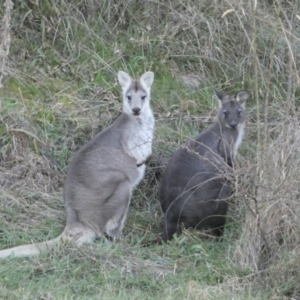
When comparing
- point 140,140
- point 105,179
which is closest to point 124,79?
point 140,140

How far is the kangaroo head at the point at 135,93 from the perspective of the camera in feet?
28.1

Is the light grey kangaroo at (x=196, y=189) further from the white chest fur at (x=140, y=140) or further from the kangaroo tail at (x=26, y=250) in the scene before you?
the kangaroo tail at (x=26, y=250)

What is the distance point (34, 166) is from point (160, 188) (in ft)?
4.02

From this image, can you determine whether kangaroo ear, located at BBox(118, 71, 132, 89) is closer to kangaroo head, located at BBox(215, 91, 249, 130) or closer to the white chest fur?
the white chest fur

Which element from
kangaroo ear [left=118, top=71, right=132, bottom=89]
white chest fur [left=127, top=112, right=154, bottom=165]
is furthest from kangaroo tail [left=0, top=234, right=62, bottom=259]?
kangaroo ear [left=118, top=71, right=132, bottom=89]

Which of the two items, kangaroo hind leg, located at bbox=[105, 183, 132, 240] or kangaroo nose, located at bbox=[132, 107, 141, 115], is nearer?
kangaroo hind leg, located at bbox=[105, 183, 132, 240]

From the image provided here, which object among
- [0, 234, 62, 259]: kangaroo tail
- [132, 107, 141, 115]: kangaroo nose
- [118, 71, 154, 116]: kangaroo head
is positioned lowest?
[0, 234, 62, 259]: kangaroo tail

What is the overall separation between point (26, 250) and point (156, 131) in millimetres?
2358

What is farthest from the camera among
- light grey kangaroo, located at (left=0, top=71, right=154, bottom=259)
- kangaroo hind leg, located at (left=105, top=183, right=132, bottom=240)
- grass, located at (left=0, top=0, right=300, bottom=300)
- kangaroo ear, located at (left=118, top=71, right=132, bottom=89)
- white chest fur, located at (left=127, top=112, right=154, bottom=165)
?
kangaroo ear, located at (left=118, top=71, right=132, bottom=89)

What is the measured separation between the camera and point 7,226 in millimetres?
7645

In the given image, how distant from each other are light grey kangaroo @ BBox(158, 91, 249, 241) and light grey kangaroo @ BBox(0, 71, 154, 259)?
1.11 ft

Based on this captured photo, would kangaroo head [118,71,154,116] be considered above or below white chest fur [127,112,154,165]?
above

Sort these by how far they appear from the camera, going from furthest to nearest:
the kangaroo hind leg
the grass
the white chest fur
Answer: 1. the white chest fur
2. the kangaroo hind leg
3. the grass

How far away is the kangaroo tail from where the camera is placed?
701 centimetres
